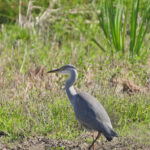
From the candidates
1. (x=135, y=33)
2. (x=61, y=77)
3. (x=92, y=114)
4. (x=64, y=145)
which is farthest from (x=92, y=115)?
(x=135, y=33)

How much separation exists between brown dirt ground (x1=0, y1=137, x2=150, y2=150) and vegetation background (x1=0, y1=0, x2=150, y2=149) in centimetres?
1

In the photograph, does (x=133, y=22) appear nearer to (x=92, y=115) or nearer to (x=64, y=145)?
(x=92, y=115)

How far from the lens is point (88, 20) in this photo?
970 centimetres

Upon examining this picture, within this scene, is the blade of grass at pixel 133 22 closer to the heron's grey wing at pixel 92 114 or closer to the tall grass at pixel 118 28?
the tall grass at pixel 118 28

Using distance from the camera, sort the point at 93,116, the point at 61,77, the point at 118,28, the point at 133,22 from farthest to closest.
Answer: the point at 118,28
the point at 133,22
the point at 61,77
the point at 93,116

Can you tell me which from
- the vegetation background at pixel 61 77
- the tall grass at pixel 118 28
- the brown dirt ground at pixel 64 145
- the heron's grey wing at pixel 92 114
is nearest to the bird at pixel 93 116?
the heron's grey wing at pixel 92 114

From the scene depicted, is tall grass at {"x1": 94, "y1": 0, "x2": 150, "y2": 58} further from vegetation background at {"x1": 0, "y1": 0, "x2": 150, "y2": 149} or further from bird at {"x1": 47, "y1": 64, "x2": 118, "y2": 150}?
bird at {"x1": 47, "y1": 64, "x2": 118, "y2": 150}

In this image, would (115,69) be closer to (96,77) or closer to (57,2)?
(96,77)

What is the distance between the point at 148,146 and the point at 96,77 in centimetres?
209

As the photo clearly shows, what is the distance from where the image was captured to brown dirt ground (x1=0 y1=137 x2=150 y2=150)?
4621 millimetres

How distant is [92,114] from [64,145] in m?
0.48

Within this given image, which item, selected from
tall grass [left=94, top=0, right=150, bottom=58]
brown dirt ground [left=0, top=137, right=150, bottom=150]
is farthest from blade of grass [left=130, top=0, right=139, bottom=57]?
brown dirt ground [left=0, top=137, right=150, bottom=150]

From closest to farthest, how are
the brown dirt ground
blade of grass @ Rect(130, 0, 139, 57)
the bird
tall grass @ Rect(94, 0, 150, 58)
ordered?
the bird → the brown dirt ground → blade of grass @ Rect(130, 0, 139, 57) → tall grass @ Rect(94, 0, 150, 58)

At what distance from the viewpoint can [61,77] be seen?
21.7ft
